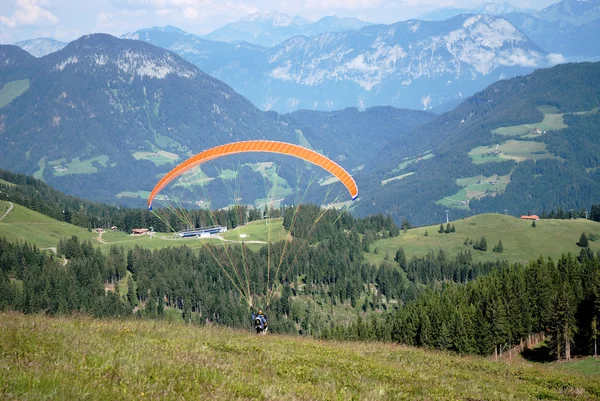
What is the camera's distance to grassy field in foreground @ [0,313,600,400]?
1452cm

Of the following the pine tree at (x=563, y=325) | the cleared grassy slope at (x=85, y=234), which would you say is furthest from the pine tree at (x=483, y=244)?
the pine tree at (x=563, y=325)

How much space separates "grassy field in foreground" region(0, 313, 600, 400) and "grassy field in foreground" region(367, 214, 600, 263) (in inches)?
5411

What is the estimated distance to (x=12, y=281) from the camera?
112250 mm

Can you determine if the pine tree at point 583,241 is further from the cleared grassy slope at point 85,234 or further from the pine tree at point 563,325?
the pine tree at point 563,325

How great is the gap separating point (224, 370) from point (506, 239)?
6807 inches

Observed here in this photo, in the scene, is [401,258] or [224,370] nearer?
[224,370]

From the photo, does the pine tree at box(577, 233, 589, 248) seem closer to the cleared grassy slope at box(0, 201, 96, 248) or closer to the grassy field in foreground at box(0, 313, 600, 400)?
the cleared grassy slope at box(0, 201, 96, 248)

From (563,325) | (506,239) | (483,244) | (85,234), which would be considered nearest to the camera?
(563,325)

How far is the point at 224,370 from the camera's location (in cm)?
1775

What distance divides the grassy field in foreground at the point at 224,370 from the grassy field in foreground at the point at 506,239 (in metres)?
137

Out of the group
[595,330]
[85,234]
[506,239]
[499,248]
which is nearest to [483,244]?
[499,248]

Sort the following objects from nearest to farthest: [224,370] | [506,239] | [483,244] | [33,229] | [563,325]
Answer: [224,370]
[563,325]
[33,229]
[483,244]
[506,239]

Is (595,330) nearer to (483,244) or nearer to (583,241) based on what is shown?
(483,244)

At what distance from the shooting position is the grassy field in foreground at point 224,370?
14.5 metres
